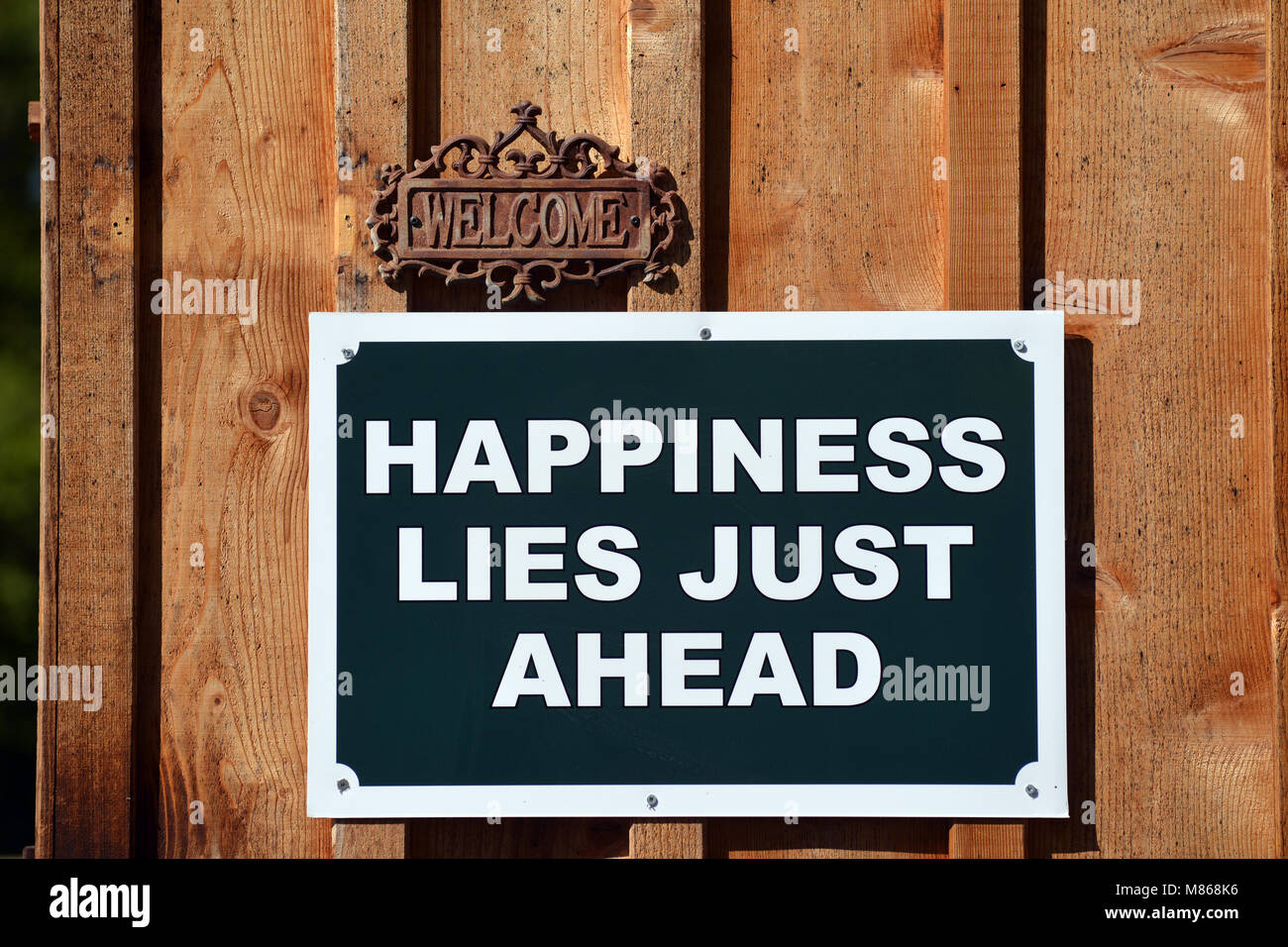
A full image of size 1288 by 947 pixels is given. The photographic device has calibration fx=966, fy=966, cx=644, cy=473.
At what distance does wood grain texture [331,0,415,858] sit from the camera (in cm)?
188

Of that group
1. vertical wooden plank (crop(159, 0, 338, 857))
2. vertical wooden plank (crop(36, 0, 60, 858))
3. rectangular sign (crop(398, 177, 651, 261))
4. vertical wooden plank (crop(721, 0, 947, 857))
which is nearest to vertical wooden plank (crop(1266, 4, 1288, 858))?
vertical wooden plank (crop(721, 0, 947, 857))

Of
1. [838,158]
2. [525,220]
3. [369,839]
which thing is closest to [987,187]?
[838,158]

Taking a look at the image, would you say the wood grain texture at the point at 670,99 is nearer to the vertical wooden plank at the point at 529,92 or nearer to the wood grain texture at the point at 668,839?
the vertical wooden plank at the point at 529,92

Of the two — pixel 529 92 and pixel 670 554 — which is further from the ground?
pixel 529 92

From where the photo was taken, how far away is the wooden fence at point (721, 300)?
1.90 metres

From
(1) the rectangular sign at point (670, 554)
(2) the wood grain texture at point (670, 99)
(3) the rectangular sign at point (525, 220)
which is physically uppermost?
(2) the wood grain texture at point (670, 99)

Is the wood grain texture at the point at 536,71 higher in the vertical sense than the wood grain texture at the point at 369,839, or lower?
higher

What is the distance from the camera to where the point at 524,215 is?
189cm

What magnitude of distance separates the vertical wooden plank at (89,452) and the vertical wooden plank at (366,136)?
0.42 meters

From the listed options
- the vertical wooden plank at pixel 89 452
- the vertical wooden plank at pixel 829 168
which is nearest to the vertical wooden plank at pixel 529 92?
the vertical wooden plank at pixel 829 168

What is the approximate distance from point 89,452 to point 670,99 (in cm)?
133

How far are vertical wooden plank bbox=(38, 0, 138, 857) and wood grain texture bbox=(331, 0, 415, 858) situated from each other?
423 mm

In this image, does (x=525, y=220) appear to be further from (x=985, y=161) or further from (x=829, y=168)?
(x=985, y=161)
